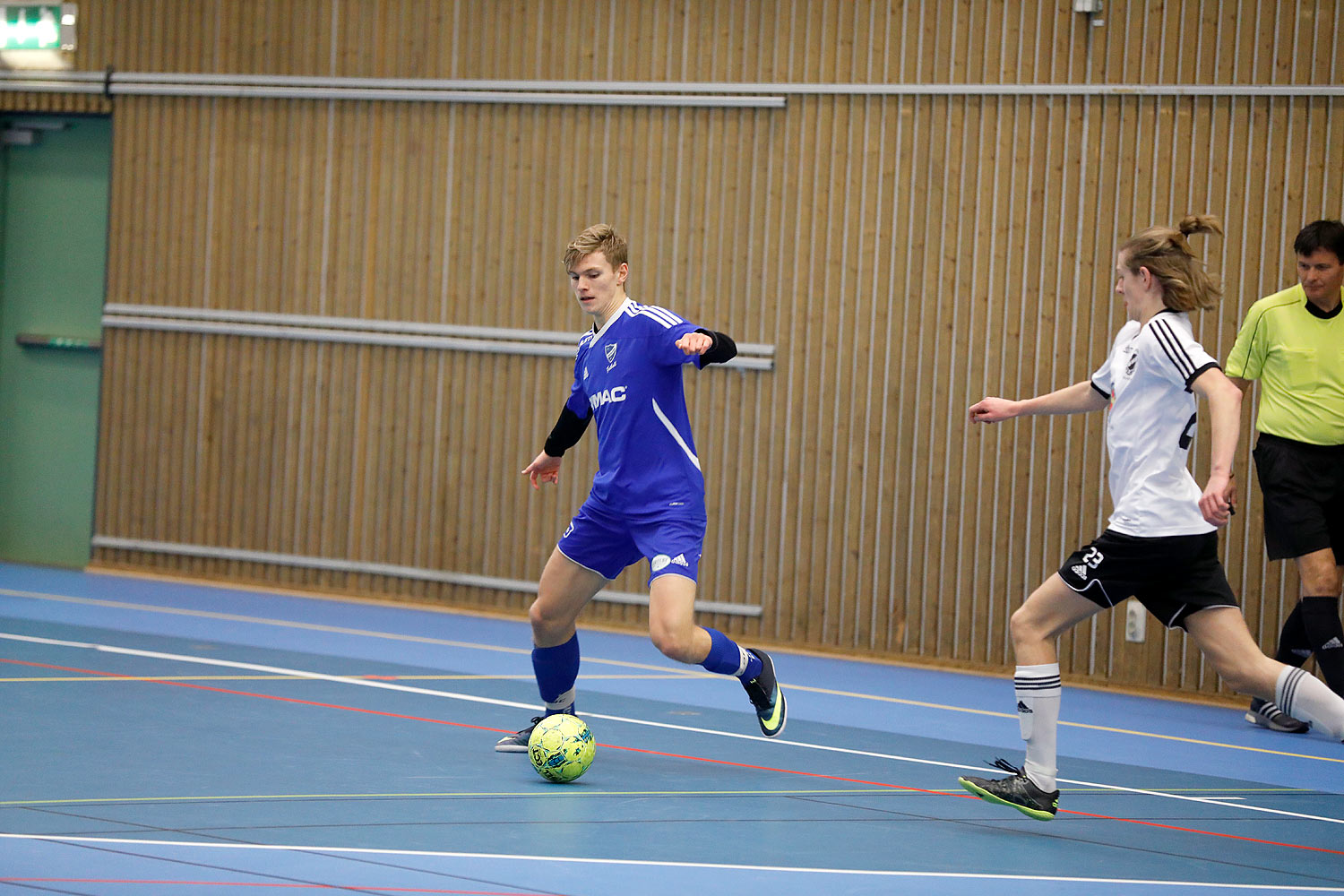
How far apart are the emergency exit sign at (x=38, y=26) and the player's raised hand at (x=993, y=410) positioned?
939 cm

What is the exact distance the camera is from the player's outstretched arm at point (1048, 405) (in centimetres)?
564

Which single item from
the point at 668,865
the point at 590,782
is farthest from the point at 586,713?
the point at 668,865

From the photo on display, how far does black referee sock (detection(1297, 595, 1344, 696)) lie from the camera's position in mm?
7609

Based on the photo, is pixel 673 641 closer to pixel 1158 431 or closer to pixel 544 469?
pixel 544 469

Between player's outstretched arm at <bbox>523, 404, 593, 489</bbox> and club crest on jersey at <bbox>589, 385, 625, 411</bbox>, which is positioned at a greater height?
club crest on jersey at <bbox>589, 385, 625, 411</bbox>

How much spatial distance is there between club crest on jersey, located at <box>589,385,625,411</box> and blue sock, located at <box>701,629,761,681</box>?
3.13 feet

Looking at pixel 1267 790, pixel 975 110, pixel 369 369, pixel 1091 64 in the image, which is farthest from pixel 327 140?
pixel 1267 790

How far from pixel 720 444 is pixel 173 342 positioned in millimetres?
4557

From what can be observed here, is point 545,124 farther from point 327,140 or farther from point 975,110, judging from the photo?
point 975,110

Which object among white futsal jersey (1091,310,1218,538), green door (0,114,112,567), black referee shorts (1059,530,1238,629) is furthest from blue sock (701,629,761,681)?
green door (0,114,112,567)

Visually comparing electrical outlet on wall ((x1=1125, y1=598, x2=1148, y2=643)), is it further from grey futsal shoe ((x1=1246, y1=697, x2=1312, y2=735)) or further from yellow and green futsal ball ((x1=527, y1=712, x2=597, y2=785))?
yellow and green futsal ball ((x1=527, y1=712, x2=597, y2=785))

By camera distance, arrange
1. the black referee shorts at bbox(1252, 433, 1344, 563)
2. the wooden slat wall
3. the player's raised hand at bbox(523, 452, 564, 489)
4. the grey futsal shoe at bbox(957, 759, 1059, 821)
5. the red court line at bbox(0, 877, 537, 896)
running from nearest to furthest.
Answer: the red court line at bbox(0, 877, 537, 896)
the grey futsal shoe at bbox(957, 759, 1059, 821)
the player's raised hand at bbox(523, 452, 564, 489)
the black referee shorts at bbox(1252, 433, 1344, 563)
the wooden slat wall

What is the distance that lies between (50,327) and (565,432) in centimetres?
781

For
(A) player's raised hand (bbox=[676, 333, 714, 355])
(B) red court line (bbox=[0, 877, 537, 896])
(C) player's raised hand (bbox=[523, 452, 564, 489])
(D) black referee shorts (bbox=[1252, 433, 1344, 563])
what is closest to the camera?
(B) red court line (bbox=[0, 877, 537, 896])
